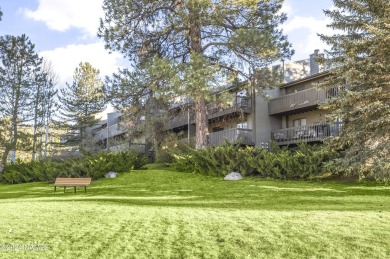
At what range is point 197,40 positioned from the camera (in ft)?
73.9

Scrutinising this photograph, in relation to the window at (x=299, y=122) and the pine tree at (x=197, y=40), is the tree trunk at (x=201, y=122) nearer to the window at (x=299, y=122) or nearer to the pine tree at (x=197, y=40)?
the pine tree at (x=197, y=40)

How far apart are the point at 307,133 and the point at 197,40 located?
29.5 feet

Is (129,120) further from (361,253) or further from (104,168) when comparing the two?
(361,253)

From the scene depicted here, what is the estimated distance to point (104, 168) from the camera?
21.8 metres

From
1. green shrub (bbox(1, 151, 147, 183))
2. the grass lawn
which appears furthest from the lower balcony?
the grass lawn

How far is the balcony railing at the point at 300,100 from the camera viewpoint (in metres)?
21.8

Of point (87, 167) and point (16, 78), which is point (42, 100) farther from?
point (87, 167)

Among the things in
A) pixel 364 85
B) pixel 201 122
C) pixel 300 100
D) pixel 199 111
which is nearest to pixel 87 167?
pixel 201 122

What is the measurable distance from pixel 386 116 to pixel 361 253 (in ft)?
30.7

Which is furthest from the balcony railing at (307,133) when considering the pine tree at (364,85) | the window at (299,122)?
the pine tree at (364,85)

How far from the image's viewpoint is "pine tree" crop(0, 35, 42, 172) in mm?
32344

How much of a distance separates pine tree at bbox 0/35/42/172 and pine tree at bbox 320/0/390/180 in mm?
27458

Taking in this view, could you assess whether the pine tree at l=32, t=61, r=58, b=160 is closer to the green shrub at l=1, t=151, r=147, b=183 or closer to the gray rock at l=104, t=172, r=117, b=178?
the green shrub at l=1, t=151, r=147, b=183

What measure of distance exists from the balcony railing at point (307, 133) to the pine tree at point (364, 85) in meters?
5.15
